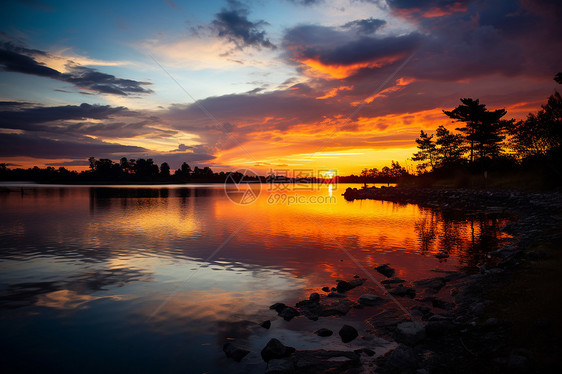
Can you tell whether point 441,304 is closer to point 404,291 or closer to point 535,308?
point 404,291

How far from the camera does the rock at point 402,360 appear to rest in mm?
7598

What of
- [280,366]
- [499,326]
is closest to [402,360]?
[280,366]

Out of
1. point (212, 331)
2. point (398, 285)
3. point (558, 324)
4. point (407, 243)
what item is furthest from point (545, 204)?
point (212, 331)

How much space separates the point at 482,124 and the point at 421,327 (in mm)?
78360

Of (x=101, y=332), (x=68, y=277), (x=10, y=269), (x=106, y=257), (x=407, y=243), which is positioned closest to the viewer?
(x=101, y=332)

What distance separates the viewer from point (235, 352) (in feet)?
29.1

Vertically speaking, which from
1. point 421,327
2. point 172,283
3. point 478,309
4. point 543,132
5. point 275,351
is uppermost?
Result: point 543,132

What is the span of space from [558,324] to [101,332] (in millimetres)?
13117

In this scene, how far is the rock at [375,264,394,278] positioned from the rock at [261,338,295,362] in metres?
9.14

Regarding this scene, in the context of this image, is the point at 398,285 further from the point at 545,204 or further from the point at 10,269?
the point at 545,204

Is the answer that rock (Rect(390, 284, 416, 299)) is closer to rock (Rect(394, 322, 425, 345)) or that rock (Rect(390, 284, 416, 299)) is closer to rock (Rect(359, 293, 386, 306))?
rock (Rect(359, 293, 386, 306))

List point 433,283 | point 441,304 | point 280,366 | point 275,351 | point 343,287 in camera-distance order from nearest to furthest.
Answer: point 280,366 < point 275,351 < point 441,304 < point 343,287 < point 433,283

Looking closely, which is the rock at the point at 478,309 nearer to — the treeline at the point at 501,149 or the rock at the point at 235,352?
the rock at the point at 235,352

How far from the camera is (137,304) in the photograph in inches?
503
